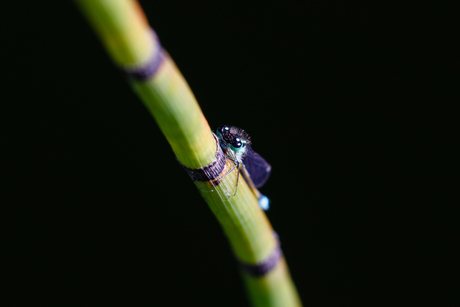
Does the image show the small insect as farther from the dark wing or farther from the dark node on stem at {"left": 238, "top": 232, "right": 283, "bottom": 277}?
the dark node on stem at {"left": 238, "top": 232, "right": 283, "bottom": 277}

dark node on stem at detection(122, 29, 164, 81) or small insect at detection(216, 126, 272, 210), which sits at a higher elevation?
small insect at detection(216, 126, 272, 210)

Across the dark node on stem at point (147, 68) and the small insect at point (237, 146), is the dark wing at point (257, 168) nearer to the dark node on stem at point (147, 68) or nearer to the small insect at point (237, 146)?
the small insect at point (237, 146)

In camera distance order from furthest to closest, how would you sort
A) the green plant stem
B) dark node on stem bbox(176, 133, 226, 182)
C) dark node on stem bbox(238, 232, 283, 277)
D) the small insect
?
dark node on stem bbox(238, 232, 283, 277) < the small insect < dark node on stem bbox(176, 133, 226, 182) < the green plant stem

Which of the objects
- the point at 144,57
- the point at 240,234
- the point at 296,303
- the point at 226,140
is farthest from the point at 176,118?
the point at 296,303

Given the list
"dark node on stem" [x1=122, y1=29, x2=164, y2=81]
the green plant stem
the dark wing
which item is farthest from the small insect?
"dark node on stem" [x1=122, y1=29, x2=164, y2=81]

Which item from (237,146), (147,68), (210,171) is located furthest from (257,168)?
(147,68)

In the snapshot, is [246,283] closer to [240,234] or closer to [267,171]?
[240,234]
